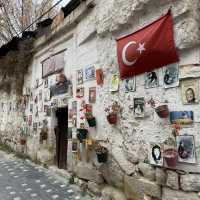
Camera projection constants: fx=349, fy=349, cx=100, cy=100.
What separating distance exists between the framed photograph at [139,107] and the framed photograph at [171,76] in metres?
0.46

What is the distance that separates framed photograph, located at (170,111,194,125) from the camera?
3734mm

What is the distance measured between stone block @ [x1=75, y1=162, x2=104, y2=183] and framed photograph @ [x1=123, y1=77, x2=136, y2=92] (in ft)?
4.68

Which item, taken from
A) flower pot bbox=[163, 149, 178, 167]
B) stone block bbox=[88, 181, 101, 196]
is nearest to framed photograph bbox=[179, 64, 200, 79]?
flower pot bbox=[163, 149, 178, 167]

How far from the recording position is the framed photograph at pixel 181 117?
3734mm

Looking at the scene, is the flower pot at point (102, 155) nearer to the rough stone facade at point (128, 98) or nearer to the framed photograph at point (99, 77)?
the rough stone facade at point (128, 98)

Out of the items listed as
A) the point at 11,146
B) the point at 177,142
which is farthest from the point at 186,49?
the point at 11,146

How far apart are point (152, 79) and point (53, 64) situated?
3.47 m

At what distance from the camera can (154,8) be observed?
4.25 m

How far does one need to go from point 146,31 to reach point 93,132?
6.39ft

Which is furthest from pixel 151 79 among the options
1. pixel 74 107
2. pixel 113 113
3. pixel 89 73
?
pixel 74 107

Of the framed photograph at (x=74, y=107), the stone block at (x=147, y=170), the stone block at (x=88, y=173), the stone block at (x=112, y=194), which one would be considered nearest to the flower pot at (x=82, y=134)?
the stone block at (x=88, y=173)

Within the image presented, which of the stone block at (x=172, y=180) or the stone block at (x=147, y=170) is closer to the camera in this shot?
the stone block at (x=172, y=180)

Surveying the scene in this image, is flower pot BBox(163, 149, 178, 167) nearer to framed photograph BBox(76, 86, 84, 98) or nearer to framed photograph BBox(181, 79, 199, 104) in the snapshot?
framed photograph BBox(181, 79, 199, 104)

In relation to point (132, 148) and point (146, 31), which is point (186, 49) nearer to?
point (146, 31)
